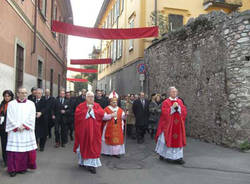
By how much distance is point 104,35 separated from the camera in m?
11.8

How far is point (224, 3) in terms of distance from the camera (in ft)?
63.9

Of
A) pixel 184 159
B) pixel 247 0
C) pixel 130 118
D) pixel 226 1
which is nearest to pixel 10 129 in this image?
pixel 184 159

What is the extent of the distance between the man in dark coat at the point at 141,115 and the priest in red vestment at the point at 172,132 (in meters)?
2.86

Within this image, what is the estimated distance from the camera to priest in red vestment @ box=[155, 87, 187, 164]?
6816 millimetres

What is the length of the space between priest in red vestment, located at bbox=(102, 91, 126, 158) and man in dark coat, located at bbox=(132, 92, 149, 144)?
7.77ft

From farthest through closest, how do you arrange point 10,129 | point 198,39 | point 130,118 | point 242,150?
point 130,118 < point 198,39 < point 242,150 < point 10,129

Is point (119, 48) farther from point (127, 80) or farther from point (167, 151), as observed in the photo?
point (167, 151)

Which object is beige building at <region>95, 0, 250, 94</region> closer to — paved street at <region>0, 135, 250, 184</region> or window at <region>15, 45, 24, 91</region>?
window at <region>15, 45, 24, 91</region>

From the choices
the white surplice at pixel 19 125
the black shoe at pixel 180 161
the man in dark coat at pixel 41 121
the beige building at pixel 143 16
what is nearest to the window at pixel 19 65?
the man in dark coat at pixel 41 121

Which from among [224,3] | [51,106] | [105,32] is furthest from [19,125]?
[224,3]

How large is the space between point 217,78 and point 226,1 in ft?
42.6

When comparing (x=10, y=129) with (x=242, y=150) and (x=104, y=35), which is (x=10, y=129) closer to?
(x=242, y=150)

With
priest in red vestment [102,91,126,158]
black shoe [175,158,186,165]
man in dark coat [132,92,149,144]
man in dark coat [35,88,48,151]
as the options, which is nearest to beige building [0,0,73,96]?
man in dark coat [35,88,48,151]

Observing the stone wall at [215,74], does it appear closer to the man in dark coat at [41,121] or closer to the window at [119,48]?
the man in dark coat at [41,121]
